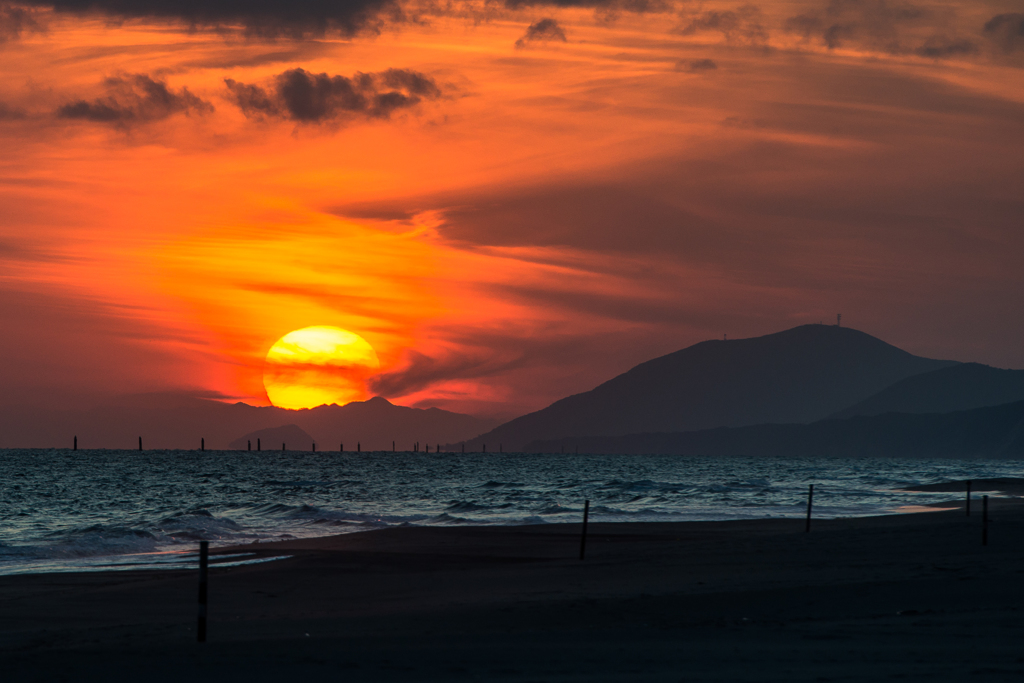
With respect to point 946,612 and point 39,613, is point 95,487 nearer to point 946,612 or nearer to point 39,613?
point 39,613

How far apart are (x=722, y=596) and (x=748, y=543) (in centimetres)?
959

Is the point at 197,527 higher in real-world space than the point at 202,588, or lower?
lower

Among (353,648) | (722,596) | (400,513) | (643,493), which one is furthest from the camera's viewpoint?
(643,493)

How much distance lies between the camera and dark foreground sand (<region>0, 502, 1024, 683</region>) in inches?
455

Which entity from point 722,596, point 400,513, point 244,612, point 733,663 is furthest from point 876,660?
point 400,513

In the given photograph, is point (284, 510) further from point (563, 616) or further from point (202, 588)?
point (202, 588)

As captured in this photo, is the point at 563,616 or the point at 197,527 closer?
the point at 563,616

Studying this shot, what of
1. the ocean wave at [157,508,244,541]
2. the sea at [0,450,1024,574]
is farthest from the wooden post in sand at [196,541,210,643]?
the ocean wave at [157,508,244,541]

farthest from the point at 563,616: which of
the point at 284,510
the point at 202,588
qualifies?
the point at 284,510

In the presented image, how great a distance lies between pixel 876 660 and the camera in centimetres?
1138

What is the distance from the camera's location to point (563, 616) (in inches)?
602

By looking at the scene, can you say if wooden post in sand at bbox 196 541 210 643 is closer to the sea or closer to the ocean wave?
the sea

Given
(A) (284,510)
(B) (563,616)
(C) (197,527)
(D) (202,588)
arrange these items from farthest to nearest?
(A) (284,510), (C) (197,527), (B) (563,616), (D) (202,588)

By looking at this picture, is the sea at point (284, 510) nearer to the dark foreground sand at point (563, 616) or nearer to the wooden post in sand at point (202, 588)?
the dark foreground sand at point (563, 616)
